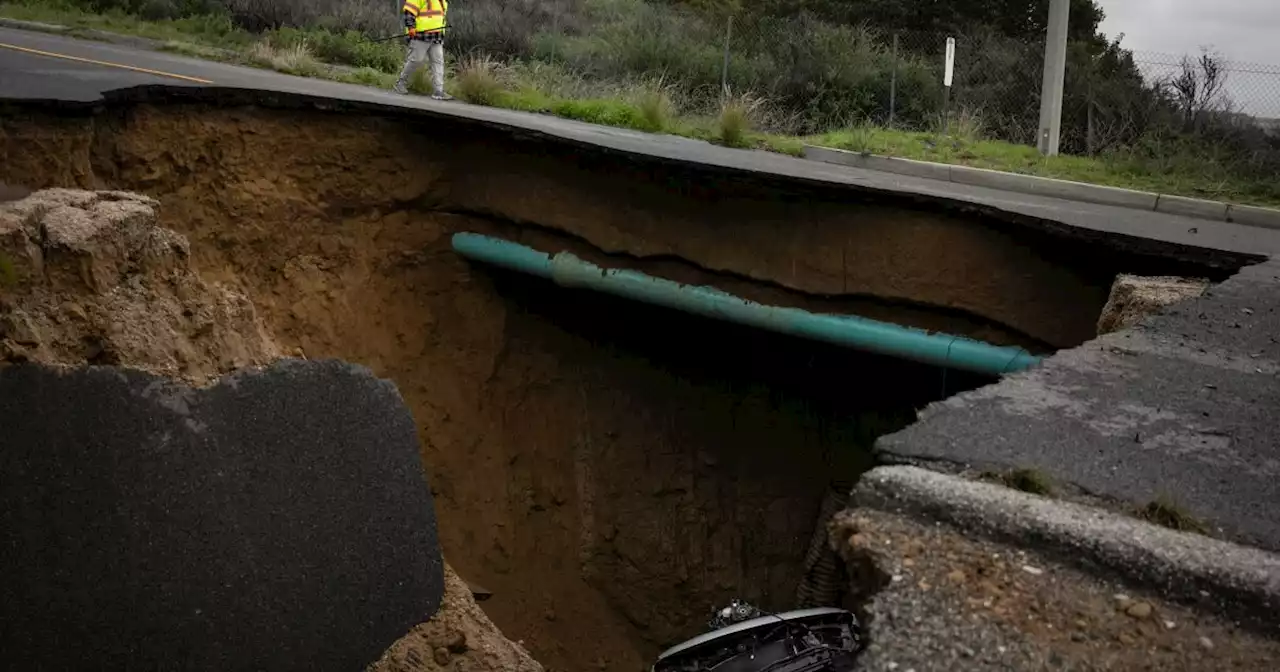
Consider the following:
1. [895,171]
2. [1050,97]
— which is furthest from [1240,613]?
[1050,97]

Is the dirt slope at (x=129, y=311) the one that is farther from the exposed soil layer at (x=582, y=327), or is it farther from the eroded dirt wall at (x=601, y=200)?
the exposed soil layer at (x=582, y=327)

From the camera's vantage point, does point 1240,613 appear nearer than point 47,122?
Yes

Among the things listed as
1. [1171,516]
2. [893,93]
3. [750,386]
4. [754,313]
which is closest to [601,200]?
[754,313]

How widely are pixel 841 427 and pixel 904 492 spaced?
18.5ft

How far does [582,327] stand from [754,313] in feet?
5.52

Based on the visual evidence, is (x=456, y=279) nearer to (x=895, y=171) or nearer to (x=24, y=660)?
(x=24, y=660)

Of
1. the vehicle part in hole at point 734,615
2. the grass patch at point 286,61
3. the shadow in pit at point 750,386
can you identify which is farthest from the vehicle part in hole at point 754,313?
the grass patch at point 286,61

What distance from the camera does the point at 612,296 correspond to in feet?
27.3

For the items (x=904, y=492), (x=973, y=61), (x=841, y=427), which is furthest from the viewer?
(x=973, y=61)

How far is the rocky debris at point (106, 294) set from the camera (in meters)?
5.04

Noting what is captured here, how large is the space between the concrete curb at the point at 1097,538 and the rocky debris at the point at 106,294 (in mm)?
3938

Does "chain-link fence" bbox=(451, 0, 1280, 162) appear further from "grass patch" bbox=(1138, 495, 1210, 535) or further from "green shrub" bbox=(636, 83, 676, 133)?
"grass patch" bbox=(1138, 495, 1210, 535)

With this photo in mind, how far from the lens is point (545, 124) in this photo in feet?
37.8

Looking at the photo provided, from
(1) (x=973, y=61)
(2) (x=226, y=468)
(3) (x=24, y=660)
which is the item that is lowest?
(3) (x=24, y=660)
